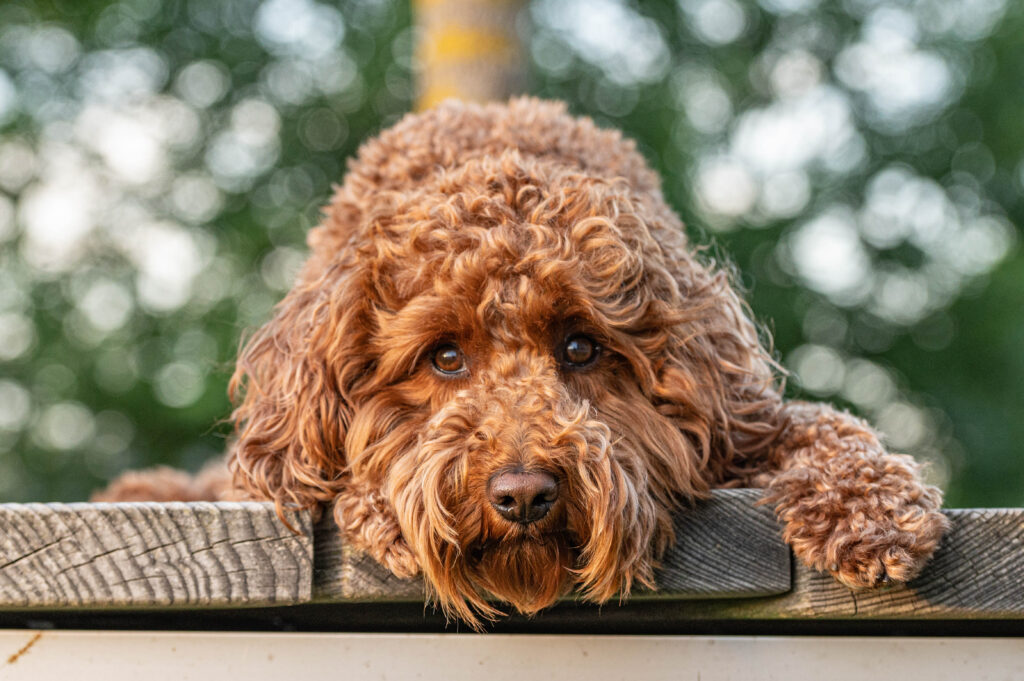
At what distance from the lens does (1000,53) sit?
988cm

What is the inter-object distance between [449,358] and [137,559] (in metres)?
0.92

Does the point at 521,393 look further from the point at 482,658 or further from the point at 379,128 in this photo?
the point at 379,128

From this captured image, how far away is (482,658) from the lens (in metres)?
2.16

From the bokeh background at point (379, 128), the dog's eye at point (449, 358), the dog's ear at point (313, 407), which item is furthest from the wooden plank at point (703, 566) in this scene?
the bokeh background at point (379, 128)

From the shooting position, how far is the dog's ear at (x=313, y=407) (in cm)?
267

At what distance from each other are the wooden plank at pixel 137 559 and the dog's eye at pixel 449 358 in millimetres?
739

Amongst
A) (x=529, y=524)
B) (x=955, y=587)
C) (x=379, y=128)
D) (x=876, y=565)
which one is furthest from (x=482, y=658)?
(x=379, y=128)

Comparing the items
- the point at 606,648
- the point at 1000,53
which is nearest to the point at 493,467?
the point at 606,648

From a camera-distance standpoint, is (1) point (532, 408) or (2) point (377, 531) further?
(1) point (532, 408)

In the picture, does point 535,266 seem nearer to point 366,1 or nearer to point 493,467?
point 493,467

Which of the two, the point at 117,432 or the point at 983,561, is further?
the point at 117,432

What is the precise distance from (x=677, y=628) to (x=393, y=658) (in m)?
0.72

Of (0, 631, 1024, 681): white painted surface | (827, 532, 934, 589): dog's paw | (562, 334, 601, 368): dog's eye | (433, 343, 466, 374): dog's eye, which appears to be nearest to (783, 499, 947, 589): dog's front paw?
(827, 532, 934, 589): dog's paw

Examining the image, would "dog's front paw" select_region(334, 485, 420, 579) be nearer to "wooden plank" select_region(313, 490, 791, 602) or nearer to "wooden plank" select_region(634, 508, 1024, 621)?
"wooden plank" select_region(313, 490, 791, 602)
